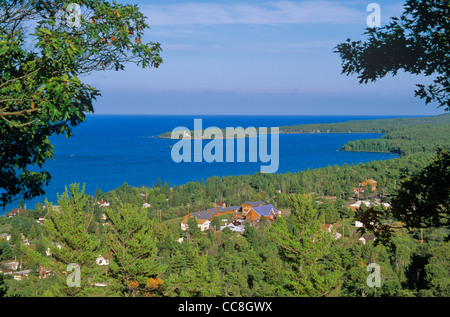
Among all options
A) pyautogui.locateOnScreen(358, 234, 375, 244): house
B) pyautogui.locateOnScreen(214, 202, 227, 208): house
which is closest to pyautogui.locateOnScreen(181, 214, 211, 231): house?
pyautogui.locateOnScreen(214, 202, 227, 208): house

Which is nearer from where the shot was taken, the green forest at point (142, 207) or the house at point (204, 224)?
the green forest at point (142, 207)

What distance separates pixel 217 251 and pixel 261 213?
61.9 ft

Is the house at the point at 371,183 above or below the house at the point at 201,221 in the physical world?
above

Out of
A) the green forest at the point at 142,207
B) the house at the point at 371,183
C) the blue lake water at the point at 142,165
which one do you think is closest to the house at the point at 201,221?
the green forest at the point at 142,207

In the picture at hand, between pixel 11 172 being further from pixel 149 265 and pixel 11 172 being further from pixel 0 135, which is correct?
pixel 149 265

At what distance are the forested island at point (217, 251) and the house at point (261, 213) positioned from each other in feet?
5.64

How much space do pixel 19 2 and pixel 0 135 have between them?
186 centimetres

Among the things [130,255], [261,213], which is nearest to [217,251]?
[261,213]

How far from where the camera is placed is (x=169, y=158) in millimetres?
116625

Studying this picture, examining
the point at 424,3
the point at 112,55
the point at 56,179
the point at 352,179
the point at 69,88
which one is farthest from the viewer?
the point at 56,179

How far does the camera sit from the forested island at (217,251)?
1100 cm

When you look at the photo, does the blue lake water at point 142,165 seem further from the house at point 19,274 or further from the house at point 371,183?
the house at point 19,274

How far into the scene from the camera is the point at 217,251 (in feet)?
97.0
